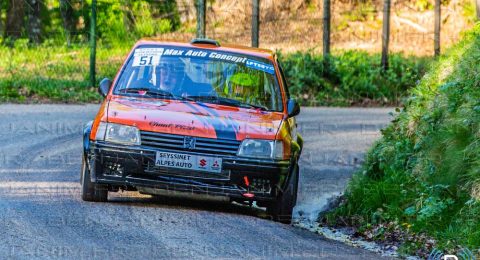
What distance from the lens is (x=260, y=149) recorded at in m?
10.4

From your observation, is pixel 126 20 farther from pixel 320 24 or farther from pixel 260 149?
pixel 260 149

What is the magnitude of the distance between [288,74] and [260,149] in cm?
1383

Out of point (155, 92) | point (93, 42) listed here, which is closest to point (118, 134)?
point (155, 92)

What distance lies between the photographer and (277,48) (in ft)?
82.9

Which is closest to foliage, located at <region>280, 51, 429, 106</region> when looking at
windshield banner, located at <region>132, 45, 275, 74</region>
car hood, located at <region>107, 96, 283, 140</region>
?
windshield banner, located at <region>132, 45, 275, 74</region>

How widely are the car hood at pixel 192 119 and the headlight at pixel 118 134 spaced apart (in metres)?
0.05

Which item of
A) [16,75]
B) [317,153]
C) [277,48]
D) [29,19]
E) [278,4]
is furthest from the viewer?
[29,19]

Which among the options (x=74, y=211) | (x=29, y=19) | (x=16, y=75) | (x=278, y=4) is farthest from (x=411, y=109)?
(x=29, y=19)

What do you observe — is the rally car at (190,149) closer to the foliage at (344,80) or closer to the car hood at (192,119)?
the car hood at (192,119)

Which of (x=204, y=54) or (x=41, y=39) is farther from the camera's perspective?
(x=41, y=39)

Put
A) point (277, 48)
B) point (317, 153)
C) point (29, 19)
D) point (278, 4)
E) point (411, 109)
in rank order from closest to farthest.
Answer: point (411, 109)
point (317, 153)
point (277, 48)
point (278, 4)
point (29, 19)

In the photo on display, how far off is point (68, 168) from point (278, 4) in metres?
14.9

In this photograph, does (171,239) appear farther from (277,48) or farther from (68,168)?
(277,48)

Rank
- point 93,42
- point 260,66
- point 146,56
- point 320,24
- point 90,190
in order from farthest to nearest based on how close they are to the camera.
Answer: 1. point 320,24
2. point 93,42
3. point 260,66
4. point 146,56
5. point 90,190
